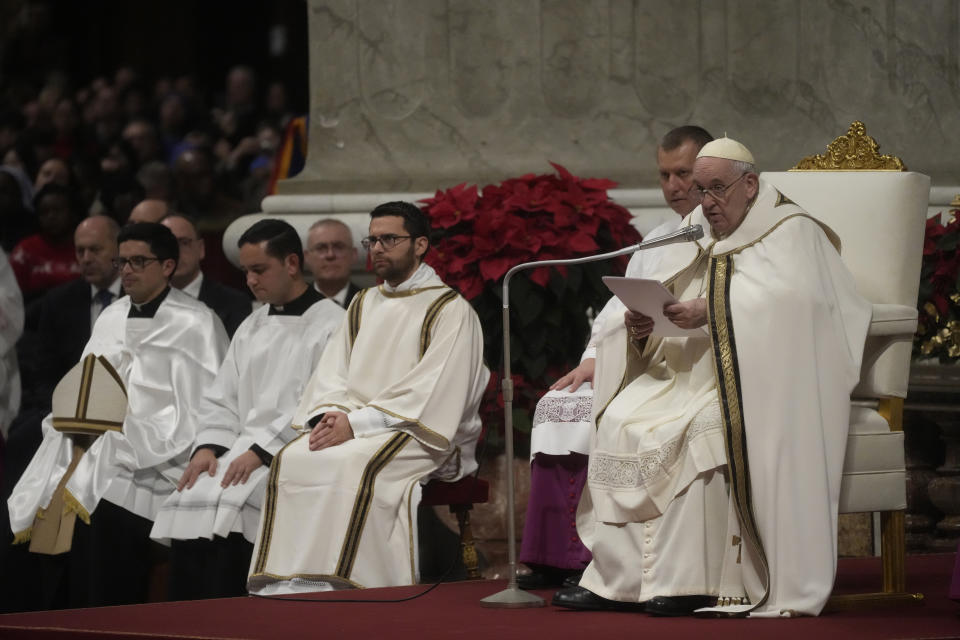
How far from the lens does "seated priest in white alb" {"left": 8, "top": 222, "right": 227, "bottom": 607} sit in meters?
6.71

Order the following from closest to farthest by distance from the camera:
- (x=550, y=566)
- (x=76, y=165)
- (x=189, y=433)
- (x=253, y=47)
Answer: (x=550, y=566) → (x=189, y=433) → (x=76, y=165) → (x=253, y=47)

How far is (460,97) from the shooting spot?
787cm

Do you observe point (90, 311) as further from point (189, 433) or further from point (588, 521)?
point (588, 521)

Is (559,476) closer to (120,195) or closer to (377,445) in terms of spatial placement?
(377,445)

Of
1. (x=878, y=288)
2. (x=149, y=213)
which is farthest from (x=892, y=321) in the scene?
(x=149, y=213)

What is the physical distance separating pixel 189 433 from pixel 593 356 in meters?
1.90

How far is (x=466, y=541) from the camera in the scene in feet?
20.0

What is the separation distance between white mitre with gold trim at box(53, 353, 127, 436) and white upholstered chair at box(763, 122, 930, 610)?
2799 mm

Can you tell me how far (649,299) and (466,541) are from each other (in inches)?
62.8

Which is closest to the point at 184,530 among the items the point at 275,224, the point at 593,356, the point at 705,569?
the point at 275,224

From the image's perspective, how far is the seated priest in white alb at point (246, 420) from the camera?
6.35m

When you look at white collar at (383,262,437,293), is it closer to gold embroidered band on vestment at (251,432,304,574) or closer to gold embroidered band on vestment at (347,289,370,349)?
gold embroidered band on vestment at (347,289,370,349)

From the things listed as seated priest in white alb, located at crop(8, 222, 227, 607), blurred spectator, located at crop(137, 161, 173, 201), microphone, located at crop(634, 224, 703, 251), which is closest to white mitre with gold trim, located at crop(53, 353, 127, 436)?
seated priest in white alb, located at crop(8, 222, 227, 607)

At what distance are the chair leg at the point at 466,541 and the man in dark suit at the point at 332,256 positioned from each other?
57.1 inches
